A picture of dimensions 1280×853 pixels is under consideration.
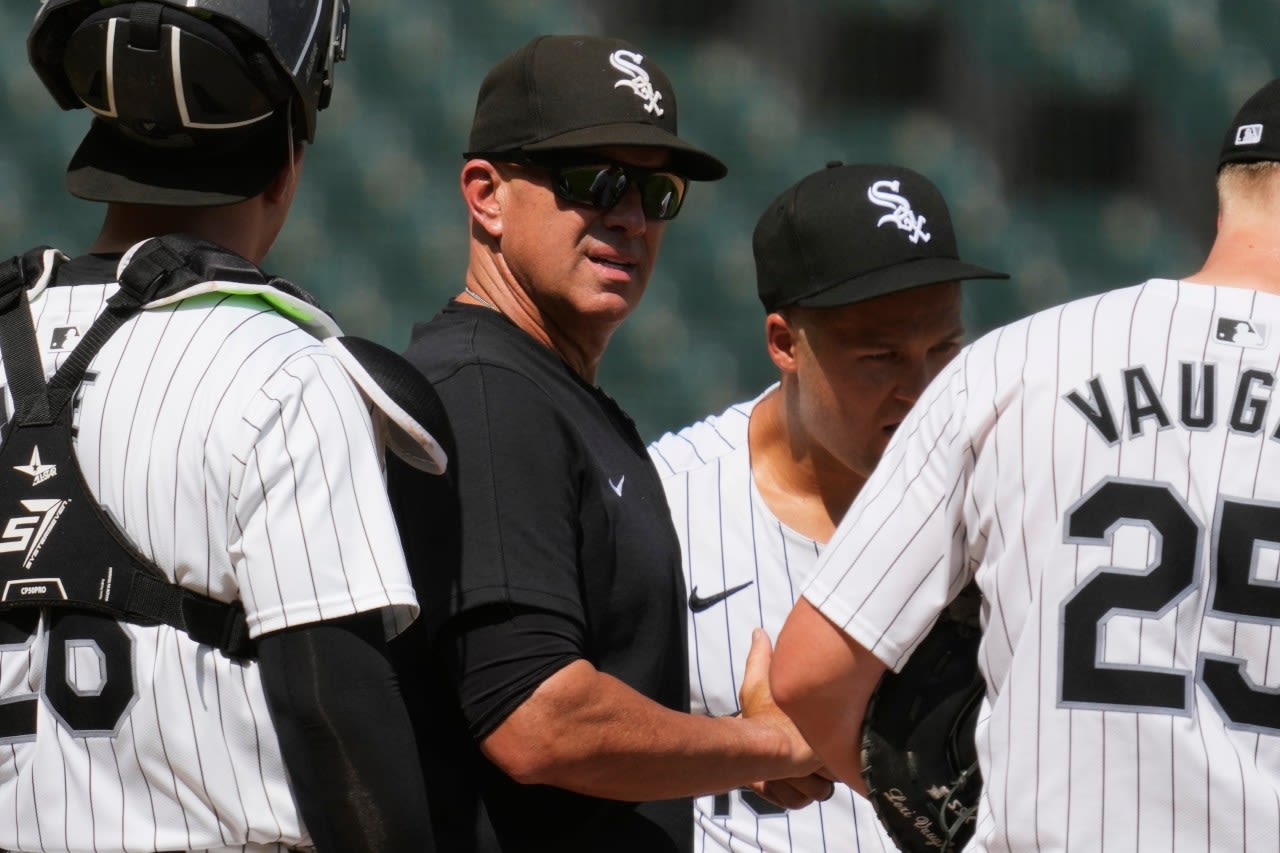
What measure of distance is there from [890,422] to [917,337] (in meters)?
0.13

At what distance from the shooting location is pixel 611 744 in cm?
184

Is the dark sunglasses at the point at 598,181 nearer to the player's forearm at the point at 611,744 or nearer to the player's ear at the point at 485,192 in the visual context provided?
the player's ear at the point at 485,192

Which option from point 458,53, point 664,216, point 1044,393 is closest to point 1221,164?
point 1044,393

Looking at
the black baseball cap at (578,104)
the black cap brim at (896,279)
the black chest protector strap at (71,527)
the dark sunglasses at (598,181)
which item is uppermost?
the black baseball cap at (578,104)

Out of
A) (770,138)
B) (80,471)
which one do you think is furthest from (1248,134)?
(770,138)

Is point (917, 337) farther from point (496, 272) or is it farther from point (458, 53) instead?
point (458, 53)

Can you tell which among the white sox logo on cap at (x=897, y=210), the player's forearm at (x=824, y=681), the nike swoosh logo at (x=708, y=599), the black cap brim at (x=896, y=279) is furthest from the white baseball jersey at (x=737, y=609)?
the player's forearm at (x=824, y=681)

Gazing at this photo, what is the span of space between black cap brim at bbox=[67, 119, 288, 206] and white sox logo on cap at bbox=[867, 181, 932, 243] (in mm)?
1138

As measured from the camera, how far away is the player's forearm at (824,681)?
183cm

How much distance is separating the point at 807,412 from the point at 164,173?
1212 millimetres

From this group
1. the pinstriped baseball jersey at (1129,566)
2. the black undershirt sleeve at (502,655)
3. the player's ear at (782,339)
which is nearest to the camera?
the pinstriped baseball jersey at (1129,566)

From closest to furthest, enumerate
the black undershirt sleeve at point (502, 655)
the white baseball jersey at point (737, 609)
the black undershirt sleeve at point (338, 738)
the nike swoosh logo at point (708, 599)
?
the black undershirt sleeve at point (338, 738)
the black undershirt sleeve at point (502, 655)
the white baseball jersey at point (737, 609)
the nike swoosh logo at point (708, 599)

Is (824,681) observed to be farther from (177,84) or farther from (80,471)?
(177,84)

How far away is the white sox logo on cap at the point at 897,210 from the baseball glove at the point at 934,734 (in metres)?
0.91
